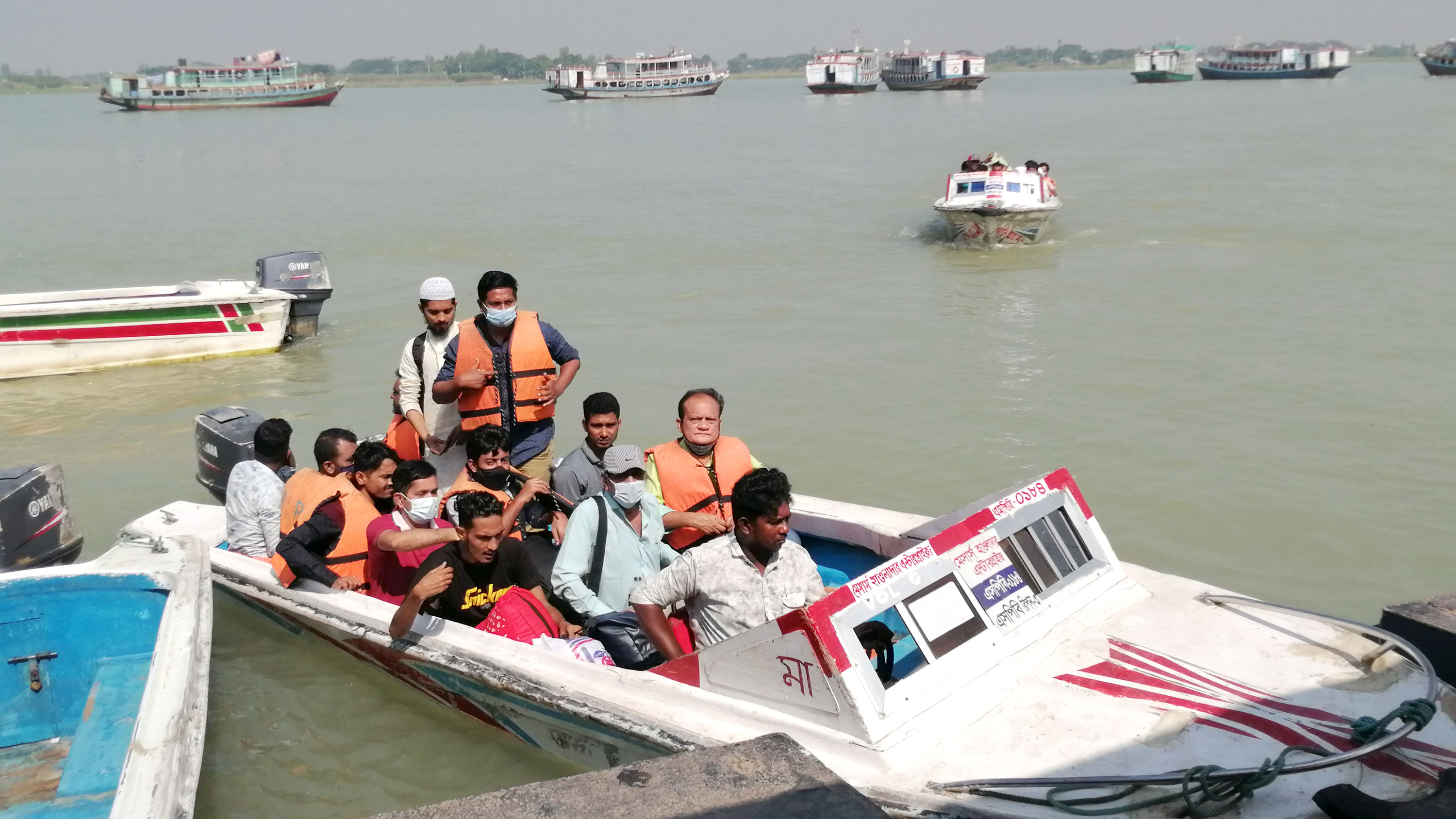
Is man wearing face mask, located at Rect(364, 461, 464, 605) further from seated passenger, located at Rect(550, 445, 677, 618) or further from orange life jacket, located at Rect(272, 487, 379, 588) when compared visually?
seated passenger, located at Rect(550, 445, 677, 618)

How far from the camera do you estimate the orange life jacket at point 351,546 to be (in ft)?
19.1

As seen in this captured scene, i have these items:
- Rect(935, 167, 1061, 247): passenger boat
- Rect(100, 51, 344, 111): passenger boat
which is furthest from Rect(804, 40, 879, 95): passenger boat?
Rect(935, 167, 1061, 247): passenger boat

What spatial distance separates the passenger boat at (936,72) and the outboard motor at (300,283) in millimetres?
75137

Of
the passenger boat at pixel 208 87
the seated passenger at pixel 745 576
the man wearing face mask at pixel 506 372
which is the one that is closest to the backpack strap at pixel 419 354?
the man wearing face mask at pixel 506 372

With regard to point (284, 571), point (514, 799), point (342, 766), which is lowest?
point (342, 766)

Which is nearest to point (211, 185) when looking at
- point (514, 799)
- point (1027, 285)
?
point (1027, 285)

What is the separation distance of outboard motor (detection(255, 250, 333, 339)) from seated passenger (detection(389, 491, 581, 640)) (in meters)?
9.24

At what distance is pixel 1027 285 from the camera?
17.2 meters

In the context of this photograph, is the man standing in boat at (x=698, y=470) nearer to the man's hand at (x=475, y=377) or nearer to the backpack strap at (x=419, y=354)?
the man's hand at (x=475, y=377)

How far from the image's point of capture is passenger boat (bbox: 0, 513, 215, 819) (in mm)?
4887

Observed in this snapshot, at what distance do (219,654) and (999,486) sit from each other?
5.44 metres

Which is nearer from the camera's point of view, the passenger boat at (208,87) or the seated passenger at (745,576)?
the seated passenger at (745,576)

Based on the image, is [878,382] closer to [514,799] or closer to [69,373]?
[69,373]

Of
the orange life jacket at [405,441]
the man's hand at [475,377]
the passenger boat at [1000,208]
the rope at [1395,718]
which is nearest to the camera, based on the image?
the rope at [1395,718]
